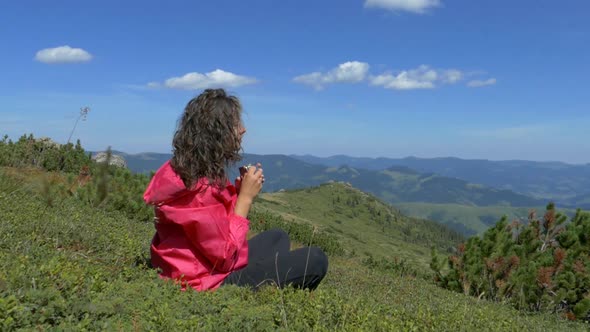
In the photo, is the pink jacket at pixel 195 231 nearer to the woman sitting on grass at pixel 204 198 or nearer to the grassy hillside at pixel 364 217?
the woman sitting on grass at pixel 204 198

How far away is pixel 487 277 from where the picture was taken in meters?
13.2

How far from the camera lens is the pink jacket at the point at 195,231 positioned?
4500mm

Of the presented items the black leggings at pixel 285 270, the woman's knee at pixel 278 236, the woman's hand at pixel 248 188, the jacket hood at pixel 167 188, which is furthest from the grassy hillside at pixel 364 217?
the jacket hood at pixel 167 188

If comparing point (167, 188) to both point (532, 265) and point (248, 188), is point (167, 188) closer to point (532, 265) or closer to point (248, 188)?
point (248, 188)

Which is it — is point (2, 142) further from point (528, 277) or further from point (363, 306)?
point (528, 277)

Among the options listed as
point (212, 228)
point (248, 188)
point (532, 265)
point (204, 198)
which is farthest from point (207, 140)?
point (532, 265)

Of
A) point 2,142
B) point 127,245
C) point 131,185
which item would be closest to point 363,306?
point 127,245

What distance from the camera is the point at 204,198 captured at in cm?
456

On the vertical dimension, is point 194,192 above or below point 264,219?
above

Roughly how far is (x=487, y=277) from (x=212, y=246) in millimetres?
10886

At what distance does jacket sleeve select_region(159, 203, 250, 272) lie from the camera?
14.7 feet

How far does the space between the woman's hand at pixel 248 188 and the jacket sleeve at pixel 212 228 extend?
0.09 metres

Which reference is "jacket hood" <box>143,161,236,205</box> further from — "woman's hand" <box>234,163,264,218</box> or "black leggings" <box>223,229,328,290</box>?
"black leggings" <box>223,229,328,290</box>

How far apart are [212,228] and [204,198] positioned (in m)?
0.30
